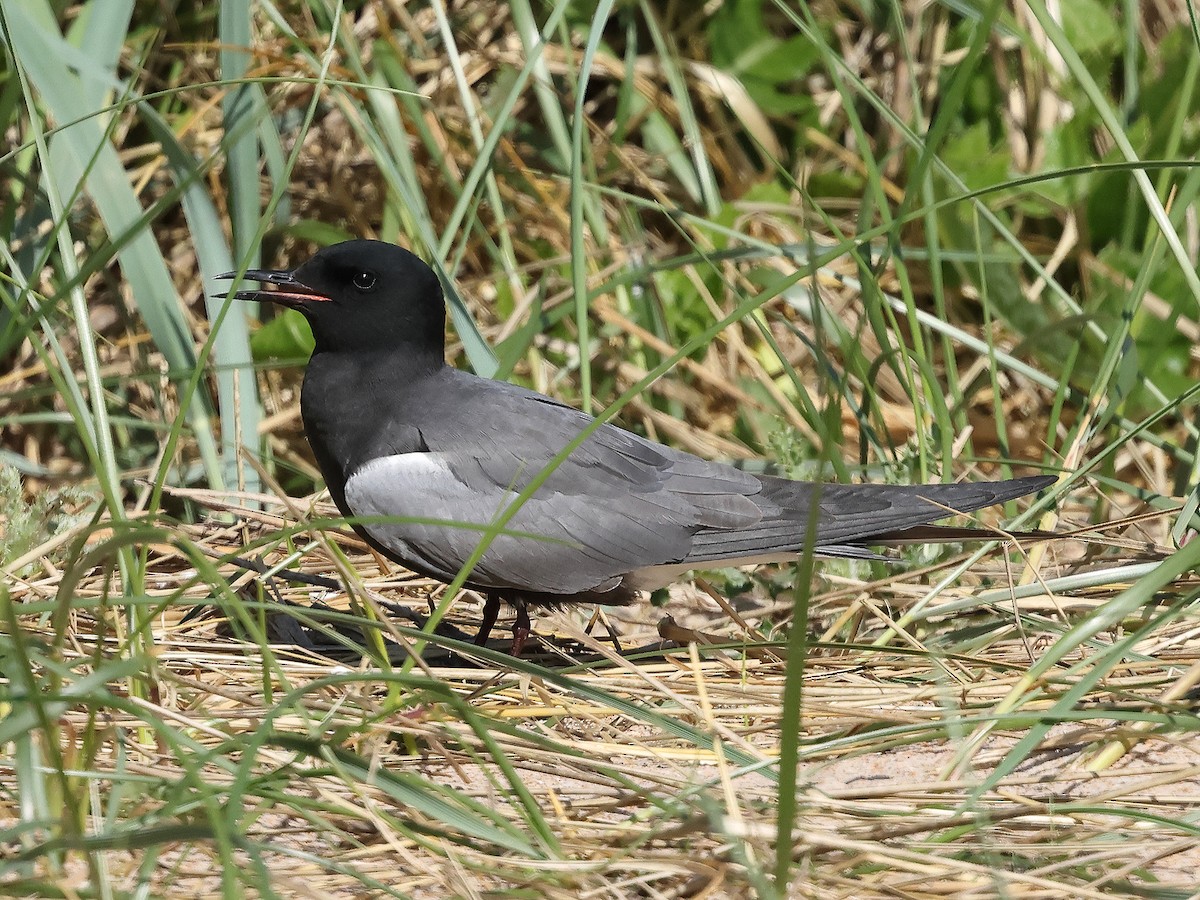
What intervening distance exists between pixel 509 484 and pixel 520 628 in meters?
0.39

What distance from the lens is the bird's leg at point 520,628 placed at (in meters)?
3.08

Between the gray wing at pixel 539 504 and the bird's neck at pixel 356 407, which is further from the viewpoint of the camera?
the bird's neck at pixel 356 407

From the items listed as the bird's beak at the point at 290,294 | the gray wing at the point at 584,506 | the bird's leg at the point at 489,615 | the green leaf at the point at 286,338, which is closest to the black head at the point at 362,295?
the bird's beak at the point at 290,294

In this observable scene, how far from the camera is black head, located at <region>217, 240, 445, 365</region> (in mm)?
3225

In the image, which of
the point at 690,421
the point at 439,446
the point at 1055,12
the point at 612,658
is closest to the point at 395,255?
the point at 439,446

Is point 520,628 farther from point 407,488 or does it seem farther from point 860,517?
point 860,517

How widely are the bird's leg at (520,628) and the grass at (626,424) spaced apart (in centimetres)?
11

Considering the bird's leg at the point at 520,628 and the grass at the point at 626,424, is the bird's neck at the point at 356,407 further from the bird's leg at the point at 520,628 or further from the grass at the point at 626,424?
the bird's leg at the point at 520,628

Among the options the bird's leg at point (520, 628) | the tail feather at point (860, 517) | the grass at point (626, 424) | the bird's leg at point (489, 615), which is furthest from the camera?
the bird's leg at point (489, 615)

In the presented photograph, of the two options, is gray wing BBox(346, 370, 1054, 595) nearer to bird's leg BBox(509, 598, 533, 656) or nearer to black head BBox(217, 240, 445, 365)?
bird's leg BBox(509, 598, 533, 656)

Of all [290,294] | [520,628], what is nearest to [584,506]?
[520,628]

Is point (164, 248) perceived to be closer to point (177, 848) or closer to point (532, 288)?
point (532, 288)

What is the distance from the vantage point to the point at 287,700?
67.9 inches

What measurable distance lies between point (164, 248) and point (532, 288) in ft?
4.16
